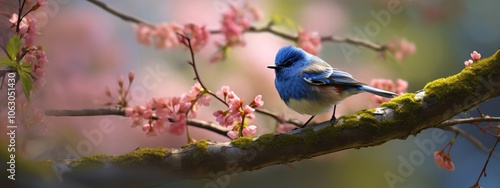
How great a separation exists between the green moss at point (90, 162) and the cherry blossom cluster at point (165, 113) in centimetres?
21

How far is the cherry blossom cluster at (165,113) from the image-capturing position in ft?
4.08

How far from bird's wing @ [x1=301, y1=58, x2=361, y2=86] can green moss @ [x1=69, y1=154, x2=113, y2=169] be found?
1.51 ft

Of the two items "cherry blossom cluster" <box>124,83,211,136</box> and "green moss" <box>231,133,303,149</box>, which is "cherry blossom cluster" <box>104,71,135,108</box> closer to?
"cherry blossom cluster" <box>124,83,211,136</box>

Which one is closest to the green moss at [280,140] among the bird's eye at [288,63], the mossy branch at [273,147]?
the mossy branch at [273,147]

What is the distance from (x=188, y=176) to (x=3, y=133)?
15.4 inches

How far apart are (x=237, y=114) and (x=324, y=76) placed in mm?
214

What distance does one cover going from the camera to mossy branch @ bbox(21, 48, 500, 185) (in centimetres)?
105

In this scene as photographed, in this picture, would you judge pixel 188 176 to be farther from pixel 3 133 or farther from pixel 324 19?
pixel 324 19

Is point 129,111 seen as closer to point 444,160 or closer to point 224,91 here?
point 224,91

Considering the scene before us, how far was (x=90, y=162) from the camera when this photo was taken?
104 centimetres

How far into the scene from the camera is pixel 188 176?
106 centimetres

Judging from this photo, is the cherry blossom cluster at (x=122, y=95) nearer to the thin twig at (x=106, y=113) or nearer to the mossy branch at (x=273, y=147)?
the thin twig at (x=106, y=113)

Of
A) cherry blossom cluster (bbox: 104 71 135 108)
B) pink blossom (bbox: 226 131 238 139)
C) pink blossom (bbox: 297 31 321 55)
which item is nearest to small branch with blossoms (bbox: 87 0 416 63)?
pink blossom (bbox: 297 31 321 55)

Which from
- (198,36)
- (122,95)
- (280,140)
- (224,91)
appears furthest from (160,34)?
(280,140)
